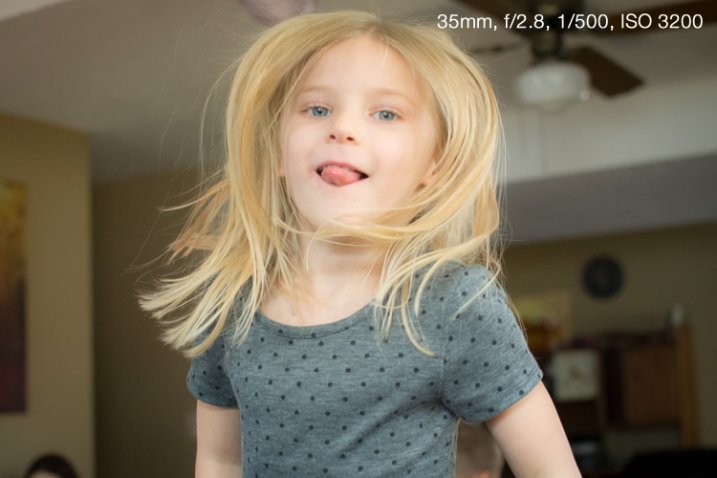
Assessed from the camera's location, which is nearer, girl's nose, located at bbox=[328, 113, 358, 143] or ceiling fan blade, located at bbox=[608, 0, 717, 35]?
girl's nose, located at bbox=[328, 113, 358, 143]

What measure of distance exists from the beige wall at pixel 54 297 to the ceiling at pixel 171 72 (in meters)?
0.15

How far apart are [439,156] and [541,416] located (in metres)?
0.22

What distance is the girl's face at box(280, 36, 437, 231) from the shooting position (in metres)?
0.76

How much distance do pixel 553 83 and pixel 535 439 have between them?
270 centimetres

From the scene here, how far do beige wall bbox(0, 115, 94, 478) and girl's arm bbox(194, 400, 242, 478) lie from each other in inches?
144

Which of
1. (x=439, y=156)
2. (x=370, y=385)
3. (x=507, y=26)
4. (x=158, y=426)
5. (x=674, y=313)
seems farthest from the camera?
(x=674, y=313)

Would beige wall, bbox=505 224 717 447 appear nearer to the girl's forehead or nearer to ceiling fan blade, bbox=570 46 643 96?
ceiling fan blade, bbox=570 46 643 96

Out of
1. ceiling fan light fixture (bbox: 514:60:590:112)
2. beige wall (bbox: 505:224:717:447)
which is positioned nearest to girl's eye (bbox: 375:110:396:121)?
ceiling fan light fixture (bbox: 514:60:590:112)

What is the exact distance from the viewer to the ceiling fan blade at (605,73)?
3.45 m

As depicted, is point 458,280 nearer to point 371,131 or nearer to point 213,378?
point 371,131

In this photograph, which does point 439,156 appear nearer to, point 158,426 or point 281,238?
point 281,238

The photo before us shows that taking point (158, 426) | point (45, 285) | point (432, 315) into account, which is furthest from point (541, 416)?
point (158, 426)

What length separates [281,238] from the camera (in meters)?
0.84

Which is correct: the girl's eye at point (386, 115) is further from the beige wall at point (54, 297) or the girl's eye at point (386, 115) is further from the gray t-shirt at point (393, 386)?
the beige wall at point (54, 297)
